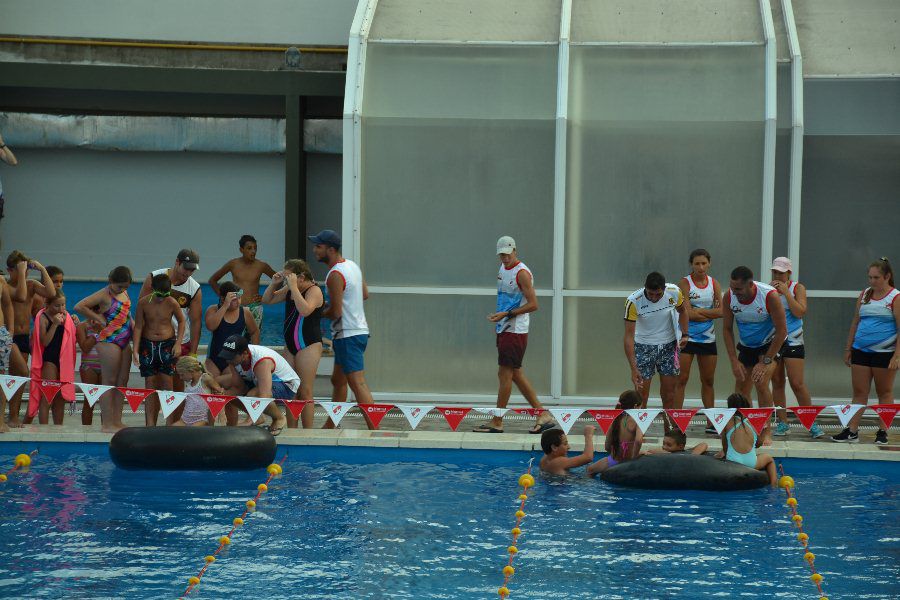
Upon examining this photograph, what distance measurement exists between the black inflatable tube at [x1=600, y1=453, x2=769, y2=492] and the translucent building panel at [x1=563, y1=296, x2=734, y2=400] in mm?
3282

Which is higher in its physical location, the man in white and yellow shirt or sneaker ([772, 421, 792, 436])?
the man in white and yellow shirt

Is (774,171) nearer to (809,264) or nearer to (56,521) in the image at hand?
(809,264)

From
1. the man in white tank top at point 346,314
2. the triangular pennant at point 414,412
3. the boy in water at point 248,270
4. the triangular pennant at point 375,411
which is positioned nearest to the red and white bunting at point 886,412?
the triangular pennant at point 414,412

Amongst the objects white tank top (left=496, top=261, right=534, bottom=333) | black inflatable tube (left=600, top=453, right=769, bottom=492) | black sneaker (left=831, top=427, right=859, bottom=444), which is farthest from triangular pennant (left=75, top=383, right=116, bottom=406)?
black sneaker (left=831, top=427, right=859, bottom=444)

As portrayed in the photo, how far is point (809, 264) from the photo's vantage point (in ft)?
38.8

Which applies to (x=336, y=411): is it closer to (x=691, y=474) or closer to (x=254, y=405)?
(x=254, y=405)

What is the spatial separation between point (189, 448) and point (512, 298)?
3.20m

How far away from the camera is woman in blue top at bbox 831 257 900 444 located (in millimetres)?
9656

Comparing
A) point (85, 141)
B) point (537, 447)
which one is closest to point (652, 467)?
point (537, 447)

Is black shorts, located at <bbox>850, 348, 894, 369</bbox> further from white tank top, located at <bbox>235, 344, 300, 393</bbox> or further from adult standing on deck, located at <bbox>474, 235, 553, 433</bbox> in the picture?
white tank top, located at <bbox>235, 344, 300, 393</bbox>

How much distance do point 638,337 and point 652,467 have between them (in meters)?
1.90

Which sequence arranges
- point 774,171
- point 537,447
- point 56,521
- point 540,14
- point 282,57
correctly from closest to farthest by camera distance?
point 56,521 < point 537,447 < point 774,171 < point 540,14 < point 282,57

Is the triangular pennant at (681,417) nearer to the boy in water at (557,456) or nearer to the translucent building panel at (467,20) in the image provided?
the boy in water at (557,456)

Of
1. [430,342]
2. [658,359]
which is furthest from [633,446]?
[430,342]
